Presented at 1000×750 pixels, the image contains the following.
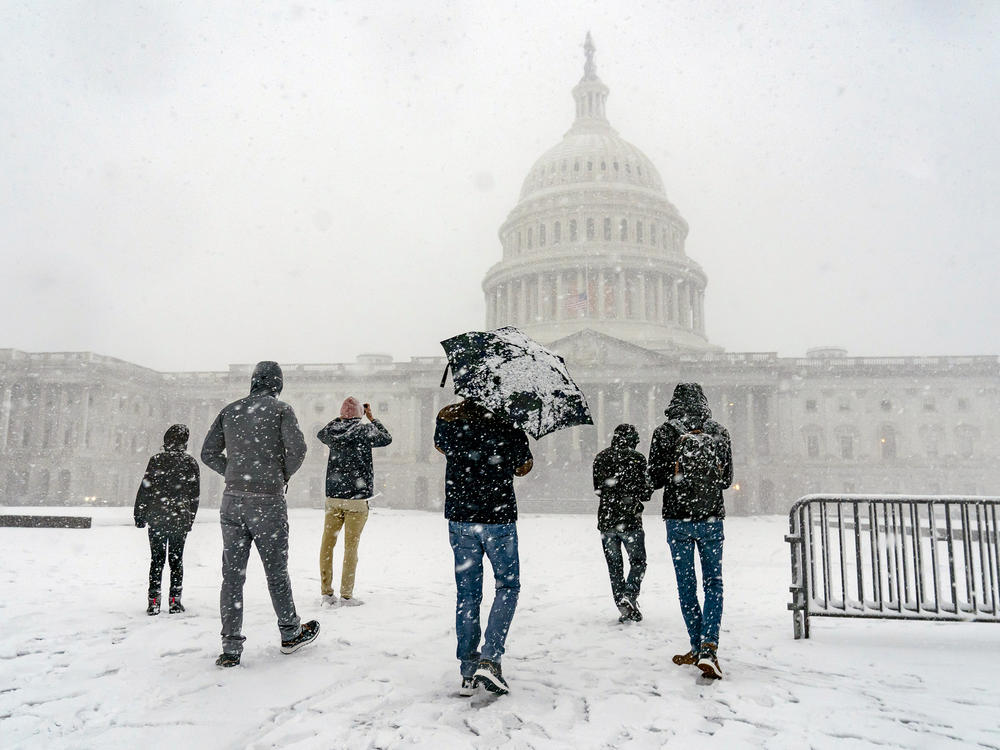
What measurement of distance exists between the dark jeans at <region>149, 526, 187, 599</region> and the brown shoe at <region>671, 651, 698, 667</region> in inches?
205

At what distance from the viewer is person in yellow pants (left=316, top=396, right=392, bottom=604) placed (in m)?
7.69

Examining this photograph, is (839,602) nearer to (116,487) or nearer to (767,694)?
(767,694)

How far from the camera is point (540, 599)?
28.2 ft

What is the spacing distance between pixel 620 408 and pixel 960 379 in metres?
26.2

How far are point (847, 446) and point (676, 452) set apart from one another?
51.5 m

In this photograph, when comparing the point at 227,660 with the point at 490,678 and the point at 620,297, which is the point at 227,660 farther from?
the point at 620,297

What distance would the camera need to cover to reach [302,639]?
217 inches

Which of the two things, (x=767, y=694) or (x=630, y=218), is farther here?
(x=630, y=218)

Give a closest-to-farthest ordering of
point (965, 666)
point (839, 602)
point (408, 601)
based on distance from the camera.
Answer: point (965, 666) → point (839, 602) → point (408, 601)

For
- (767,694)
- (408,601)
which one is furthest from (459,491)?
(408,601)

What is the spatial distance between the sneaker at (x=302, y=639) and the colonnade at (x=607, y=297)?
175 feet

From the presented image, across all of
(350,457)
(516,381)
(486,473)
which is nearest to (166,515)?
(350,457)

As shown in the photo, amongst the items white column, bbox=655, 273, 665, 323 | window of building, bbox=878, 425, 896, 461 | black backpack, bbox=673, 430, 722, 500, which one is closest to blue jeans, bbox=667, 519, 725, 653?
black backpack, bbox=673, 430, 722, 500

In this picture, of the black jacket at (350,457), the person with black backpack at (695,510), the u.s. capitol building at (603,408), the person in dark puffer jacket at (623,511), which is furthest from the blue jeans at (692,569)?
the u.s. capitol building at (603,408)
